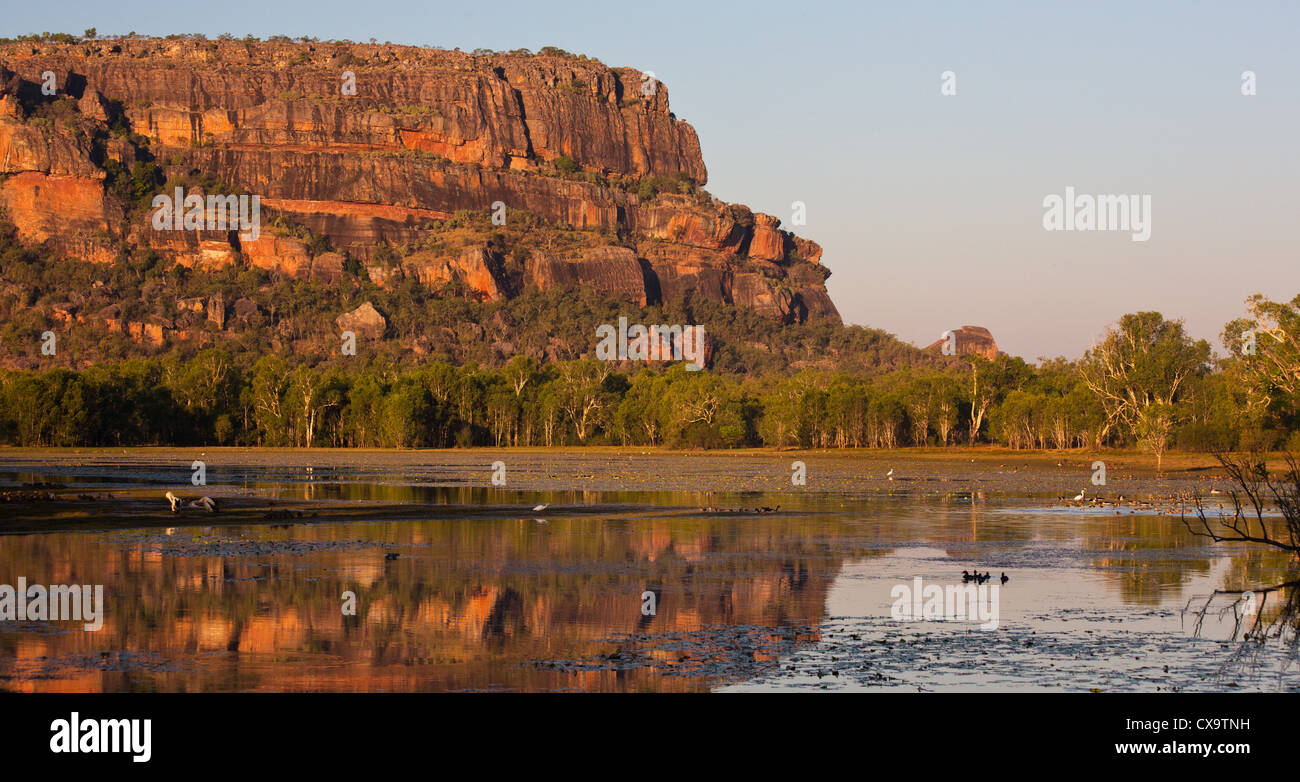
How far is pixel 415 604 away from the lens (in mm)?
21609

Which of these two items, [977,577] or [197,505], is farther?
[197,505]

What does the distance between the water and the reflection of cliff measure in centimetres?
7

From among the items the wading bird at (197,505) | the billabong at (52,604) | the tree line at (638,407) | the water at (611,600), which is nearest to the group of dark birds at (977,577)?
the water at (611,600)

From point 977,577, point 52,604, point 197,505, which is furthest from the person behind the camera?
point 197,505

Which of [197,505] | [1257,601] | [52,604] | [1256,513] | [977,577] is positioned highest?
[197,505]

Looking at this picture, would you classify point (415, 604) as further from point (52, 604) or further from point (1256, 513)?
point (1256, 513)

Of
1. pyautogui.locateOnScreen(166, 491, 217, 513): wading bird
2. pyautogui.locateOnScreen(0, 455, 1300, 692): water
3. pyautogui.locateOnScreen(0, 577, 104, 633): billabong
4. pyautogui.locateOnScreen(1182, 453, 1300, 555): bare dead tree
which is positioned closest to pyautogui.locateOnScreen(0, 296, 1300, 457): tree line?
pyautogui.locateOnScreen(1182, 453, 1300, 555): bare dead tree

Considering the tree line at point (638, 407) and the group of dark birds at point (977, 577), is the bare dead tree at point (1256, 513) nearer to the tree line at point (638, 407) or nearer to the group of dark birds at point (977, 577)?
the group of dark birds at point (977, 577)

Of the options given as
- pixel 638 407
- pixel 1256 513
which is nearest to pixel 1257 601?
pixel 1256 513

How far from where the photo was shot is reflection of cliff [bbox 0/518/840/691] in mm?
16031

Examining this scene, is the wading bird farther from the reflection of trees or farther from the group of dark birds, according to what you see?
the reflection of trees

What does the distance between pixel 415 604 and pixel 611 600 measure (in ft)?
11.3

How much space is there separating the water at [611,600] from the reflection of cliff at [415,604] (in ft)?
0.23
